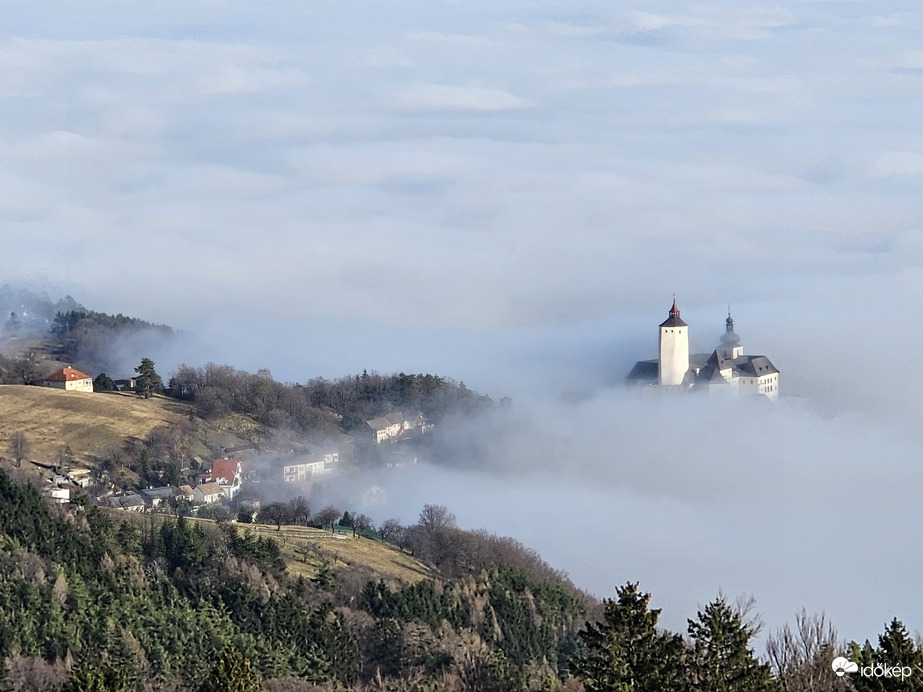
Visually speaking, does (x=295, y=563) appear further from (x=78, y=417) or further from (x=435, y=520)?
(x=78, y=417)

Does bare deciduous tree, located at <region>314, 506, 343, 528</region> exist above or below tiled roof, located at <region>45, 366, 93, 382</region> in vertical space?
below

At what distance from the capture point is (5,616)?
5431 centimetres

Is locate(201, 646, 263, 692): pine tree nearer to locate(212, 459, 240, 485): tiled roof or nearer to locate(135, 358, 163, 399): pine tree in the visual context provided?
locate(212, 459, 240, 485): tiled roof

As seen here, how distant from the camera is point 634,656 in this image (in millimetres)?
30703

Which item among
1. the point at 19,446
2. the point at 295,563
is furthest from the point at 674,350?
the point at 295,563

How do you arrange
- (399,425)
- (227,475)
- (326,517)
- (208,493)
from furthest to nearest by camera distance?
(399,425) → (227,475) → (208,493) → (326,517)

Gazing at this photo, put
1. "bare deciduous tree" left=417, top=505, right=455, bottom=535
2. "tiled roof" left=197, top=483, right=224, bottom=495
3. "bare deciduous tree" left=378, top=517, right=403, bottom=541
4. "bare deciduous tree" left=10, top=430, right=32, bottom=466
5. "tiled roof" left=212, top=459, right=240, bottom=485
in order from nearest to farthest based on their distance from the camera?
"bare deciduous tree" left=378, top=517, right=403, bottom=541 → "bare deciduous tree" left=417, top=505, right=455, bottom=535 → "bare deciduous tree" left=10, top=430, right=32, bottom=466 → "tiled roof" left=197, top=483, right=224, bottom=495 → "tiled roof" left=212, top=459, right=240, bottom=485

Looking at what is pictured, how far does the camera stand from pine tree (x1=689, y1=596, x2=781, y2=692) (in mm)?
29969

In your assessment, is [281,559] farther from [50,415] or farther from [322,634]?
[50,415]

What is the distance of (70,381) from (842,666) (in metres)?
93.9

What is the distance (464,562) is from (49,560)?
2541 cm

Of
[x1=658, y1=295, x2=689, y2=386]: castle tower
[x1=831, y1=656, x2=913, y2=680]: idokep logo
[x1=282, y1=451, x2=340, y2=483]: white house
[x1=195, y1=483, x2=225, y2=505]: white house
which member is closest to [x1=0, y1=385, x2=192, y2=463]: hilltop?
[x1=195, y1=483, x2=225, y2=505]: white house

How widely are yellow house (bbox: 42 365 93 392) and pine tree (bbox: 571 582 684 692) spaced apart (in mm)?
91096

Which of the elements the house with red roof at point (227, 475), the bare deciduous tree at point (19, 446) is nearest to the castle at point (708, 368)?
the house with red roof at point (227, 475)
